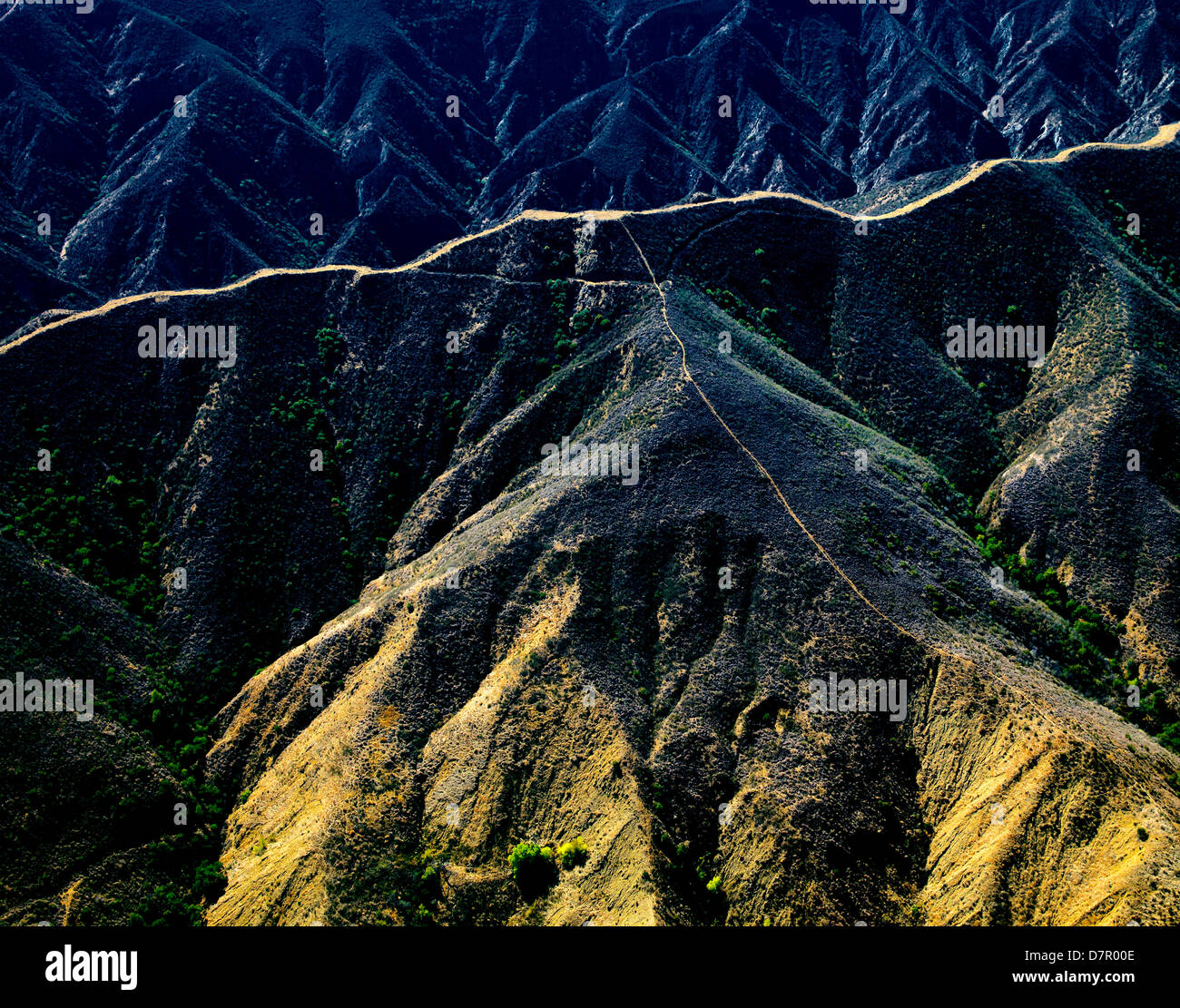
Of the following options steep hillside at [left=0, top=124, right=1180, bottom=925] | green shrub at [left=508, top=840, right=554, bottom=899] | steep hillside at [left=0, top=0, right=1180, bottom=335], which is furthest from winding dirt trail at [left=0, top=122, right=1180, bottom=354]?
green shrub at [left=508, top=840, right=554, bottom=899]

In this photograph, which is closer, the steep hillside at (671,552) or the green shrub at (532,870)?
the green shrub at (532,870)

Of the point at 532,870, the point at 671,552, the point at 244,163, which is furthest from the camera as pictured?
the point at 244,163

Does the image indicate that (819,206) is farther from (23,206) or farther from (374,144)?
(23,206)

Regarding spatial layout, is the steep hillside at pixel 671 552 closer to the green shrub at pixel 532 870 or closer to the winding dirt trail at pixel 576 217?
the green shrub at pixel 532 870

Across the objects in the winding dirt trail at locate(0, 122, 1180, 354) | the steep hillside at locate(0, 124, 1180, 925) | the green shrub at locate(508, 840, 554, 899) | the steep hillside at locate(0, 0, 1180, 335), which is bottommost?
the green shrub at locate(508, 840, 554, 899)

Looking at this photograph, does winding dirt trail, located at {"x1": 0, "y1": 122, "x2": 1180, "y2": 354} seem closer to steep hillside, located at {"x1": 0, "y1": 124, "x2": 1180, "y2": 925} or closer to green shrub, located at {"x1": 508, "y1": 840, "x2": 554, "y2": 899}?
steep hillside, located at {"x1": 0, "y1": 124, "x2": 1180, "y2": 925}

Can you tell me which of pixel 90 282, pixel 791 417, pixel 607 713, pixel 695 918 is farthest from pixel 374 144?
pixel 695 918

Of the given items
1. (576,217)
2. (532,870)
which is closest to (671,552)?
(532,870)

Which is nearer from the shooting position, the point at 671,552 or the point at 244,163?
the point at 671,552

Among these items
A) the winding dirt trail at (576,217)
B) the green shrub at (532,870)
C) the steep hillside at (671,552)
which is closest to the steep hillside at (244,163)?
the winding dirt trail at (576,217)

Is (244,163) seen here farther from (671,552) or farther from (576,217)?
(671,552)

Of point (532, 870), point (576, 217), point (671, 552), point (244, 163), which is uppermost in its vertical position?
point (244, 163)
